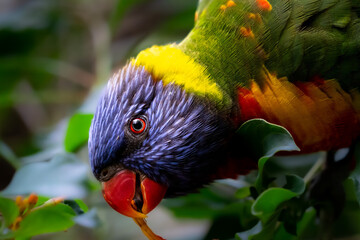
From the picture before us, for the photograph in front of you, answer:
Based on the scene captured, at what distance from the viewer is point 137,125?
5.48 feet

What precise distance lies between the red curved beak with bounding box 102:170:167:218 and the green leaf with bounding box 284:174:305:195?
47cm

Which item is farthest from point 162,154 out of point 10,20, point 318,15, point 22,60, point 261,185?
point 10,20

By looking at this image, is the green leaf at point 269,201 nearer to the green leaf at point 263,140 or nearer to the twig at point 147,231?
the green leaf at point 263,140

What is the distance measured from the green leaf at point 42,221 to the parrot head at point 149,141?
305 millimetres

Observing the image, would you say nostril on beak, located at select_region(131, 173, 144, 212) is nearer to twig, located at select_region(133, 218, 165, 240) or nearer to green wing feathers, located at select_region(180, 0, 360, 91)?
twig, located at select_region(133, 218, 165, 240)

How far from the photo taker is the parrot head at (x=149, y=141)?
1651mm

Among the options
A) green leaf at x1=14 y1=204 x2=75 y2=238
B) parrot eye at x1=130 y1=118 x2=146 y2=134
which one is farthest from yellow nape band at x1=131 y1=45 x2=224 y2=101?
green leaf at x1=14 y1=204 x2=75 y2=238

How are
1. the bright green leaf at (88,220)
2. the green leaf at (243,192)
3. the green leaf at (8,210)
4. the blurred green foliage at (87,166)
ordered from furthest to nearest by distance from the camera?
the green leaf at (243,192)
the bright green leaf at (88,220)
the blurred green foliage at (87,166)
the green leaf at (8,210)

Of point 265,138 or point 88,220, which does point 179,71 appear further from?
point 88,220

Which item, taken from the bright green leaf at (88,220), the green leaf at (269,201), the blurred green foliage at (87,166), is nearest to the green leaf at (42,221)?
the blurred green foliage at (87,166)

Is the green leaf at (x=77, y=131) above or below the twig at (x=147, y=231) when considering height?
above

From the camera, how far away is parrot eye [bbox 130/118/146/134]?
1.67 m

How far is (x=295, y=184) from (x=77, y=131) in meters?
0.98

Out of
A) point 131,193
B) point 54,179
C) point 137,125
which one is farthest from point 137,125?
point 54,179
